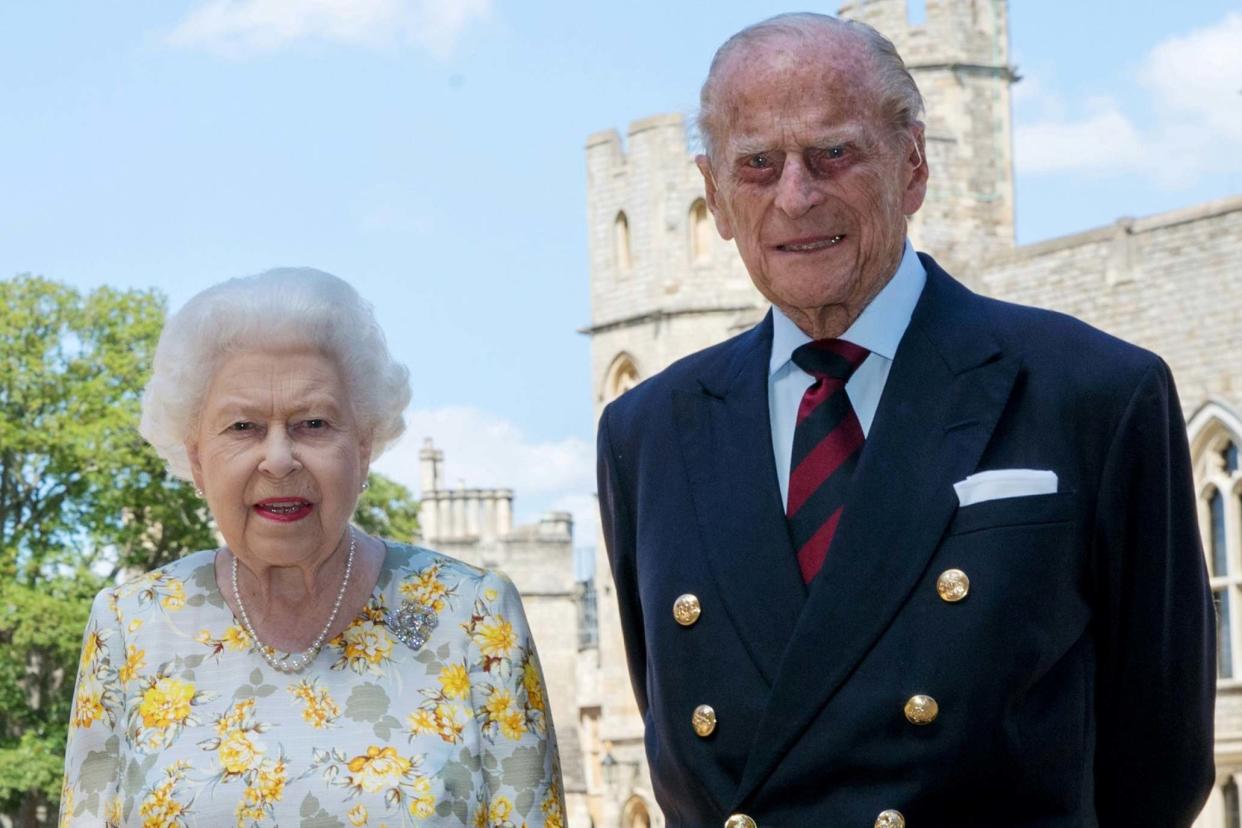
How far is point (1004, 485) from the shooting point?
149 inches

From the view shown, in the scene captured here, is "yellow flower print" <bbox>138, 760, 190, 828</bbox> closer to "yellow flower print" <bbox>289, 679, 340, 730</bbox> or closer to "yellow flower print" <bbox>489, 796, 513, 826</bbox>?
"yellow flower print" <bbox>289, 679, 340, 730</bbox>

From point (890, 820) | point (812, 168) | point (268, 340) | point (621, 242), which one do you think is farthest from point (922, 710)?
point (621, 242)

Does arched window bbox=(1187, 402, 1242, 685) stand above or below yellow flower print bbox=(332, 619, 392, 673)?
above

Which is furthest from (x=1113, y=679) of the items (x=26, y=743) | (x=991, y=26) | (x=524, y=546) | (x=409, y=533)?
(x=524, y=546)

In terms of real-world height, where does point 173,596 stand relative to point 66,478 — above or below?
below

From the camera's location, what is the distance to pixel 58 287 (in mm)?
34062

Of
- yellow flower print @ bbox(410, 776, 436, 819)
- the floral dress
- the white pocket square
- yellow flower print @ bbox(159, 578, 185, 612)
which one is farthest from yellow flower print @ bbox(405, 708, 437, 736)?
the white pocket square

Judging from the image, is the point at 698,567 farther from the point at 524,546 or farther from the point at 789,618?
the point at 524,546

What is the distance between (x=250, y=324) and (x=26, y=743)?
27.5 metres

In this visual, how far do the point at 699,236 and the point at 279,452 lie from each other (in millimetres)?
29602

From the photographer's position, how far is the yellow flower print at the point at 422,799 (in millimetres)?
4371

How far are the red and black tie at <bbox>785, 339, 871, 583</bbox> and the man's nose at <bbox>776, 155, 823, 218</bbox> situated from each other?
0.88 ft

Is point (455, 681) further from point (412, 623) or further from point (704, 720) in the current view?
point (704, 720)

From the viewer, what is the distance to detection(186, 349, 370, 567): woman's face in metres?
4.39
